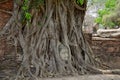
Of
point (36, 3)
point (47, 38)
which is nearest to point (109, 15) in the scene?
point (47, 38)

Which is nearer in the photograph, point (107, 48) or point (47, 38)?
point (47, 38)

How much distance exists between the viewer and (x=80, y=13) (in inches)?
273

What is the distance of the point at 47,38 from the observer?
19.8ft

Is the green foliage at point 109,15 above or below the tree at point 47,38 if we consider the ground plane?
above

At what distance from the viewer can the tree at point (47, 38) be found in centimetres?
562

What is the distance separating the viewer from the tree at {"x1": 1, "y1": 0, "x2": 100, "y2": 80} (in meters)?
5.62

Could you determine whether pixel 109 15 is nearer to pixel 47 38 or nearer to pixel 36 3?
pixel 47 38

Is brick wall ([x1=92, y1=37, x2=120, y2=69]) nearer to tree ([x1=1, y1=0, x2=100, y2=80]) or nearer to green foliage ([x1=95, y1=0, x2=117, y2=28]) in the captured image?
tree ([x1=1, y1=0, x2=100, y2=80])

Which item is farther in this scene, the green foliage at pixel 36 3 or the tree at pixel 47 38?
the green foliage at pixel 36 3

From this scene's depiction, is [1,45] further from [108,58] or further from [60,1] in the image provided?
[108,58]

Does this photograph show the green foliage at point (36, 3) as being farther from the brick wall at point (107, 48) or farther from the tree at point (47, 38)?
the brick wall at point (107, 48)

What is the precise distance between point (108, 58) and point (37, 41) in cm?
350

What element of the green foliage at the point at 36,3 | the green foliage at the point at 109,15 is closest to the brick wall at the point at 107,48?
the green foliage at the point at 36,3

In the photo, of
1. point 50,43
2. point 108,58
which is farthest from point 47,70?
point 108,58
